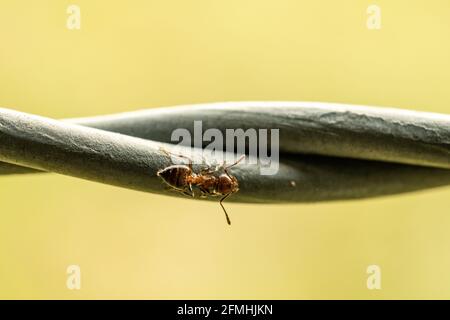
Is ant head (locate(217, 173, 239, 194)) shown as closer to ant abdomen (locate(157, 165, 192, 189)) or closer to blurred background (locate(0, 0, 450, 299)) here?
ant abdomen (locate(157, 165, 192, 189))

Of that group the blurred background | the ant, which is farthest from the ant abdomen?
the blurred background

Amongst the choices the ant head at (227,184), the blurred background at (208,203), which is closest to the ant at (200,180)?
the ant head at (227,184)

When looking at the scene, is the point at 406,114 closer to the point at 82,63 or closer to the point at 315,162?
the point at 315,162

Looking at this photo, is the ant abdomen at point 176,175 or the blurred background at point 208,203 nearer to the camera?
the ant abdomen at point 176,175

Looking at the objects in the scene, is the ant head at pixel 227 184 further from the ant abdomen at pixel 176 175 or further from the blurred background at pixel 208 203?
the blurred background at pixel 208 203

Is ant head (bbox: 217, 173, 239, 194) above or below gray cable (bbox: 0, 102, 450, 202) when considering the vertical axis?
below

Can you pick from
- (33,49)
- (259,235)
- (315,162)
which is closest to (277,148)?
(315,162)

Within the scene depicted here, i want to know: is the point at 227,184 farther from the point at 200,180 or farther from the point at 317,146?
the point at 317,146
